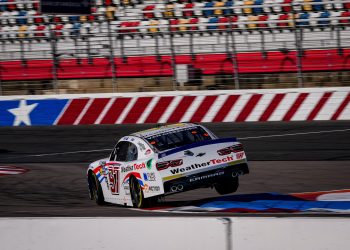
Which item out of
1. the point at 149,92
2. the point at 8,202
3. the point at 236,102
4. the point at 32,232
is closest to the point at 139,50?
Answer: the point at 149,92

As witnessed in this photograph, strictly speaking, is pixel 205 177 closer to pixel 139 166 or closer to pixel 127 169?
pixel 139 166

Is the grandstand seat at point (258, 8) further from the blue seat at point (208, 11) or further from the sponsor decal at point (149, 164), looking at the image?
the sponsor decal at point (149, 164)

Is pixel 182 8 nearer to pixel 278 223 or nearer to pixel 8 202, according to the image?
pixel 8 202

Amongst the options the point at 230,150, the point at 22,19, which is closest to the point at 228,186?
the point at 230,150

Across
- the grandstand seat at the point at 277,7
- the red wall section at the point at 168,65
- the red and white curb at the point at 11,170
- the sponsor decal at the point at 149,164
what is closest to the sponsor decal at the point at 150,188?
the sponsor decal at the point at 149,164

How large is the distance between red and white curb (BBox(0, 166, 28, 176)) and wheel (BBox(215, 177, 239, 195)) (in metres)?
5.49

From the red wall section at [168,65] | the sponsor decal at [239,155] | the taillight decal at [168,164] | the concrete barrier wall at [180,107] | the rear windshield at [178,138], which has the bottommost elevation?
the concrete barrier wall at [180,107]

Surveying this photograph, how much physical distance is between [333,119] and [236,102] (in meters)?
2.54

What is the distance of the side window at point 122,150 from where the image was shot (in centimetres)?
1236

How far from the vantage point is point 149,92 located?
21766 mm

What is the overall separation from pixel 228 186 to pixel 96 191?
2.22 meters

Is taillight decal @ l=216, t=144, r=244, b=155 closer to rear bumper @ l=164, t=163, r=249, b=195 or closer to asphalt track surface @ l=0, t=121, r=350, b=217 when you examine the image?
rear bumper @ l=164, t=163, r=249, b=195

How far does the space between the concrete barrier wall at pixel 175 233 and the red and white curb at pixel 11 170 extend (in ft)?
33.6

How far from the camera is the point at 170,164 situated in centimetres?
1128
